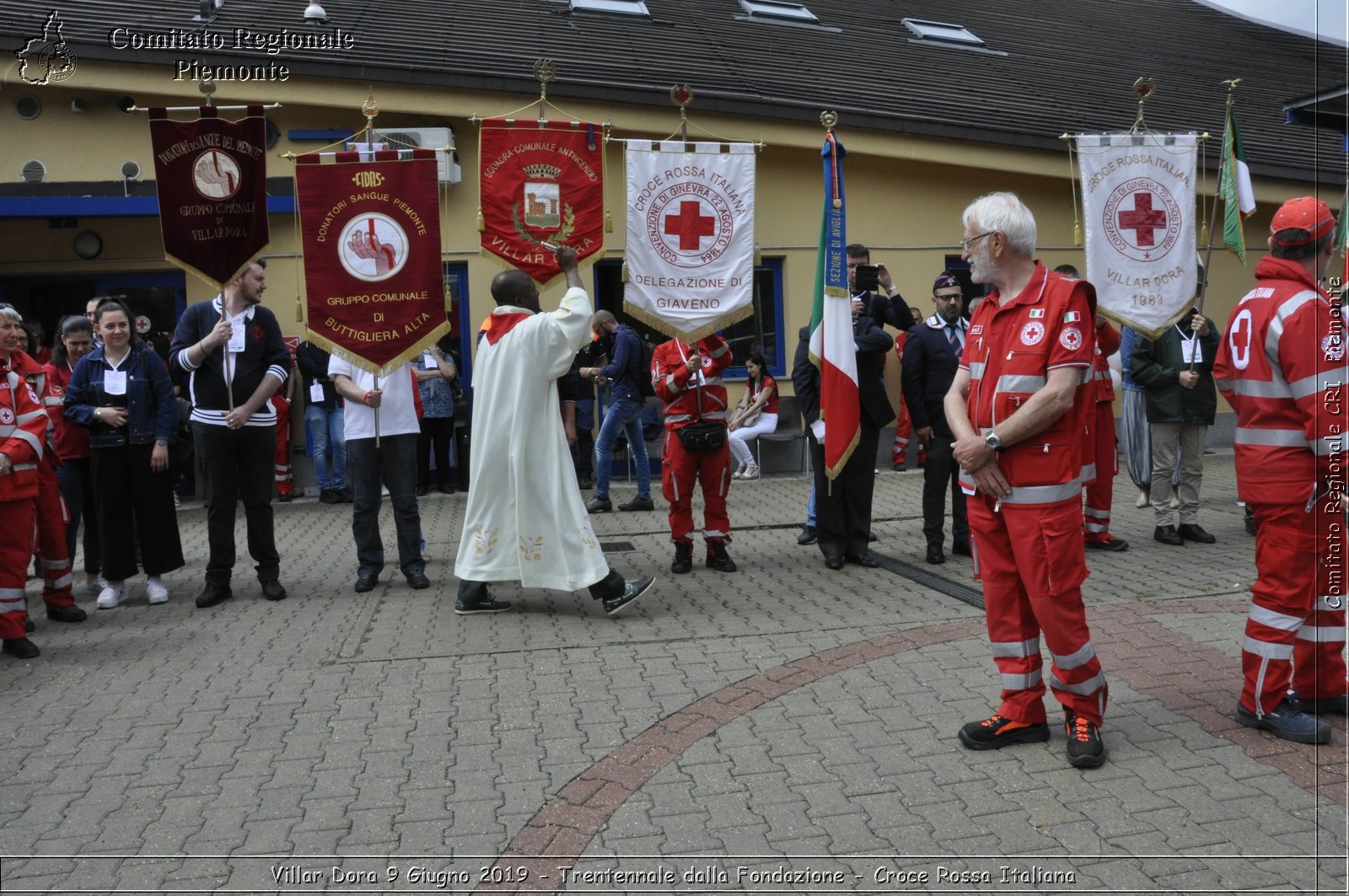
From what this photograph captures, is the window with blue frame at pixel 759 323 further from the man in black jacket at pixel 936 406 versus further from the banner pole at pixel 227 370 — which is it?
the banner pole at pixel 227 370

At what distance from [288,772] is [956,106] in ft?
41.5

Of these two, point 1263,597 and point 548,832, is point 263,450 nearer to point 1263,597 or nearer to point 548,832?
point 548,832

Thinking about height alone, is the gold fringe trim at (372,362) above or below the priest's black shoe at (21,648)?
above

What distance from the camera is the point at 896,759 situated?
14.7 ft

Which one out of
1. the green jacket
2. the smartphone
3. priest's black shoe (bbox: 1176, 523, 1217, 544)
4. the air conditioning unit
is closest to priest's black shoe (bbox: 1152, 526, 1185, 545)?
priest's black shoe (bbox: 1176, 523, 1217, 544)

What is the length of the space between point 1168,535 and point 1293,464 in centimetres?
479

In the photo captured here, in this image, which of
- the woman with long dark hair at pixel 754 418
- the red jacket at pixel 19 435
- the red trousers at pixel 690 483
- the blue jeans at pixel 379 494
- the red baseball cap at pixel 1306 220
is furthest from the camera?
the woman with long dark hair at pixel 754 418

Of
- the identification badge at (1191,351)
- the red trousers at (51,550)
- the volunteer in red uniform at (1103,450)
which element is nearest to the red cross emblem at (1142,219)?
the volunteer in red uniform at (1103,450)

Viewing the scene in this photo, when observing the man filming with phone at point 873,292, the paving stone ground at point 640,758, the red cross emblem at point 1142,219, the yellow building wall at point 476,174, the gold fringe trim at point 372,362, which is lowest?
the paving stone ground at point 640,758

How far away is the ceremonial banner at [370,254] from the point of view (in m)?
7.74

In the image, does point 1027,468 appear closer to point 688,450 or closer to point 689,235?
point 688,450

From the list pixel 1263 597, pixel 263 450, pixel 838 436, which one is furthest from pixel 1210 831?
pixel 263 450

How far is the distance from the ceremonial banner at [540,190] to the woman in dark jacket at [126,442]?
2530mm

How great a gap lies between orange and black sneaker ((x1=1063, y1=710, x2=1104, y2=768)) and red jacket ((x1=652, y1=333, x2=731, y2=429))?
13.4 feet
